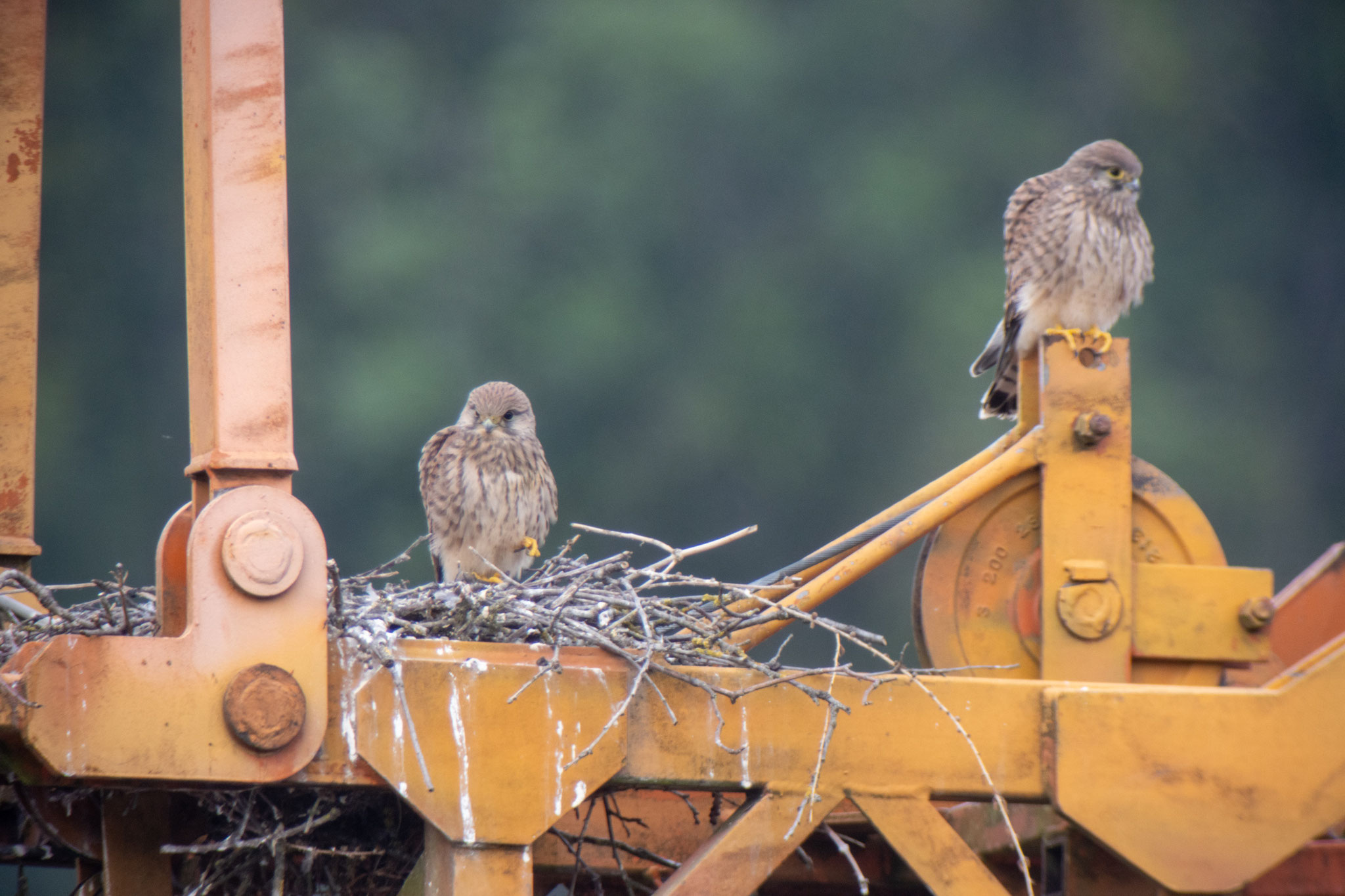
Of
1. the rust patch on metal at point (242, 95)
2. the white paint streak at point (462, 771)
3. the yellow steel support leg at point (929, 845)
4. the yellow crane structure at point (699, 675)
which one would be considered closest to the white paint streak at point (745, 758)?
the yellow crane structure at point (699, 675)

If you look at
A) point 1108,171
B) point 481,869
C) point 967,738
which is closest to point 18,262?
point 481,869

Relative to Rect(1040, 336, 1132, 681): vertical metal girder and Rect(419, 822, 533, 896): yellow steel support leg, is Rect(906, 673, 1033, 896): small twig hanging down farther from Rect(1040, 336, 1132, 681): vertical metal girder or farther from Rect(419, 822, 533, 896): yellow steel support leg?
Rect(419, 822, 533, 896): yellow steel support leg

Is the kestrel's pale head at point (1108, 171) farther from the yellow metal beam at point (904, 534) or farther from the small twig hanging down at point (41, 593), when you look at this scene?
the small twig hanging down at point (41, 593)

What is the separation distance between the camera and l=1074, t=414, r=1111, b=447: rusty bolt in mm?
3154

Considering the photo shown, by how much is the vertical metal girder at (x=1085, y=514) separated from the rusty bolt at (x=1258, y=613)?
0.22 metres

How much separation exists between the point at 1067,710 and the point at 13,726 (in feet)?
4.98

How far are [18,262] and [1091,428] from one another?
6.41ft

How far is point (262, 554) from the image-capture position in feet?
7.13

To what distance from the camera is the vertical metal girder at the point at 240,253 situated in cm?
222

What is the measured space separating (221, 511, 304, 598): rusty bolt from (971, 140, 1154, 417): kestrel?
91.0 inches

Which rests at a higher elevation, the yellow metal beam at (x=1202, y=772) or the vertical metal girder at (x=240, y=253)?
the vertical metal girder at (x=240, y=253)

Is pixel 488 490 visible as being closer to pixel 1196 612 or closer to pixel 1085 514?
pixel 1085 514

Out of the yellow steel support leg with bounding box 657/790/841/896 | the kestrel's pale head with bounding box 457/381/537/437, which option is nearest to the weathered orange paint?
the yellow steel support leg with bounding box 657/790/841/896

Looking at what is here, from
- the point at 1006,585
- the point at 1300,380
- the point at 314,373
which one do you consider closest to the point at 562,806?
the point at 1006,585
